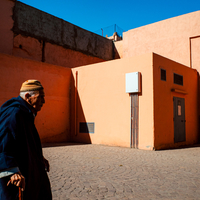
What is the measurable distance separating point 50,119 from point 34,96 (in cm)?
911

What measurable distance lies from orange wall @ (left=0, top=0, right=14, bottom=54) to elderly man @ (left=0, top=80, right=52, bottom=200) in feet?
35.8

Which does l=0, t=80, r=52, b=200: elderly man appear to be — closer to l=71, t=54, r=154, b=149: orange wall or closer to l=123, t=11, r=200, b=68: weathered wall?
l=71, t=54, r=154, b=149: orange wall

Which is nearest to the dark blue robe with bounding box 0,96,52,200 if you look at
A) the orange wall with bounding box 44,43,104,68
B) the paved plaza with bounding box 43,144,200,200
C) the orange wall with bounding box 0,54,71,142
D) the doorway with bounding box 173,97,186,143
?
the paved plaza with bounding box 43,144,200,200

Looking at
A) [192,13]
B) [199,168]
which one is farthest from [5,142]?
[192,13]

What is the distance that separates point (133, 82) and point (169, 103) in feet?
6.49

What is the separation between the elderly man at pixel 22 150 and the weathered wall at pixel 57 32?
11516mm

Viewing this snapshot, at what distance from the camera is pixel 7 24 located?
1220 cm

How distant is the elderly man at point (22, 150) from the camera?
201 centimetres

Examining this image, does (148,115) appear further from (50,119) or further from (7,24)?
(7,24)

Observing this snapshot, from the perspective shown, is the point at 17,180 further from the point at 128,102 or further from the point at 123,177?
the point at 128,102

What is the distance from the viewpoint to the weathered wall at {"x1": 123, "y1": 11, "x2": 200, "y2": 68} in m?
12.8

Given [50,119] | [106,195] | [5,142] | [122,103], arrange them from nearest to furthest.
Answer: [5,142], [106,195], [122,103], [50,119]

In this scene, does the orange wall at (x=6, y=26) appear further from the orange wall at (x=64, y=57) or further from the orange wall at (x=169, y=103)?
the orange wall at (x=169, y=103)

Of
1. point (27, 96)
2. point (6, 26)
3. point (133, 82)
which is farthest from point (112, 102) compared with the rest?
point (27, 96)
